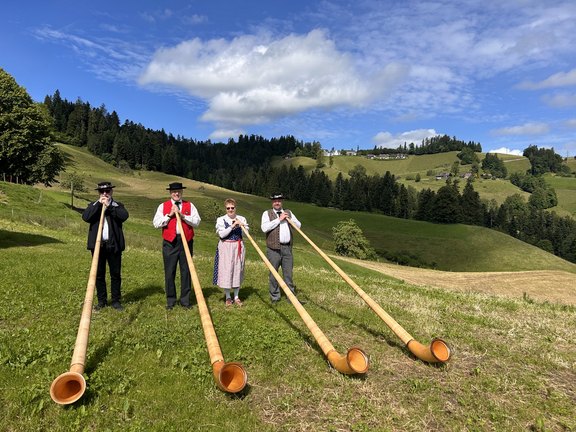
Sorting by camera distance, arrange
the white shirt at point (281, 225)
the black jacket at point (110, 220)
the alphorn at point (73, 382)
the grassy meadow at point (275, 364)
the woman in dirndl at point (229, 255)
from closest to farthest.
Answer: the alphorn at point (73, 382), the grassy meadow at point (275, 364), the black jacket at point (110, 220), the woman in dirndl at point (229, 255), the white shirt at point (281, 225)

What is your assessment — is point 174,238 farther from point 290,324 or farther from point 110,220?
point 290,324

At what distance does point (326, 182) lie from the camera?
557 feet

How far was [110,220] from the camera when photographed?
10000 millimetres

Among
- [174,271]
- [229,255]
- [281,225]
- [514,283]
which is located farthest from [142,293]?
[514,283]

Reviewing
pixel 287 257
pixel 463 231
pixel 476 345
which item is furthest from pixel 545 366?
pixel 463 231

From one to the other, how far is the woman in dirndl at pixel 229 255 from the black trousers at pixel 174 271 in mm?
968

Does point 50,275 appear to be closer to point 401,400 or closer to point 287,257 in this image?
point 287,257

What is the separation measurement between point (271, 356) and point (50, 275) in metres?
9.18

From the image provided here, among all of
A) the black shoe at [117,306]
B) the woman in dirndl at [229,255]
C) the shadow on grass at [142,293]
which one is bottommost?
the shadow on grass at [142,293]

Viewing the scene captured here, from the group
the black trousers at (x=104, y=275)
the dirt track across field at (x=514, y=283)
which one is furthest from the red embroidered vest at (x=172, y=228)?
the dirt track across field at (x=514, y=283)

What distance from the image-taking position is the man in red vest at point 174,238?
33.2ft

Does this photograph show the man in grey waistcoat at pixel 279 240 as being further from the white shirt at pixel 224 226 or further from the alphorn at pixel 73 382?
the alphorn at pixel 73 382

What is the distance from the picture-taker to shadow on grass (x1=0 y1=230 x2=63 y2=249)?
18.3 metres

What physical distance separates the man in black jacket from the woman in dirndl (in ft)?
8.26
